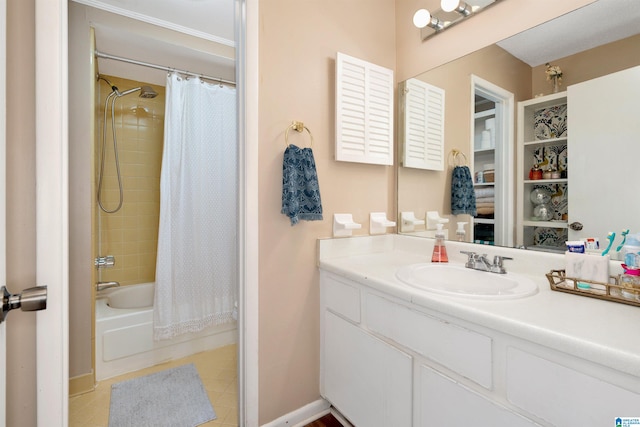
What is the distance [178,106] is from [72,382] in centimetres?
185

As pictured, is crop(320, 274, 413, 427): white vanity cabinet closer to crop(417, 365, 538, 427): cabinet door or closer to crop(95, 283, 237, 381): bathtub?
crop(417, 365, 538, 427): cabinet door

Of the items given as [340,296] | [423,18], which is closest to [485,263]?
[340,296]

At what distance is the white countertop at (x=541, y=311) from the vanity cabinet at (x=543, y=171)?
88 millimetres

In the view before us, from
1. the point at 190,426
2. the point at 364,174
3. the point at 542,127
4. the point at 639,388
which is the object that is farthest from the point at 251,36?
the point at 190,426

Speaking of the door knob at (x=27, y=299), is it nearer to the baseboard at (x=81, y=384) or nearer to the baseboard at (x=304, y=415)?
the baseboard at (x=304, y=415)

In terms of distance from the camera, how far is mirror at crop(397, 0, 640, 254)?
97 cm

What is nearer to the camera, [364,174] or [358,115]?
[358,115]

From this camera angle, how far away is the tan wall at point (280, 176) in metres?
1.32

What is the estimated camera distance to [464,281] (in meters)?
1.22

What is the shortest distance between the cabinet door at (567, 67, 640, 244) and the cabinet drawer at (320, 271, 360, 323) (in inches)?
33.5

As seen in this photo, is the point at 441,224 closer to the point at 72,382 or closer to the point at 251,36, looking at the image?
the point at 251,36

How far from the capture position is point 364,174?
1.60 m

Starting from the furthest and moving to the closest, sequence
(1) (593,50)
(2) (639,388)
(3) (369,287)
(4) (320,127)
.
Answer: (4) (320,127), (3) (369,287), (1) (593,50), (2) (639,388)

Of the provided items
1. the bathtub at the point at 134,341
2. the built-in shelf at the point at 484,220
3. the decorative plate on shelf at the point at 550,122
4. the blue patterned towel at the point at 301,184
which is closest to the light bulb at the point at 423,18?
the decorative plate on shelf at the point at 550,122
